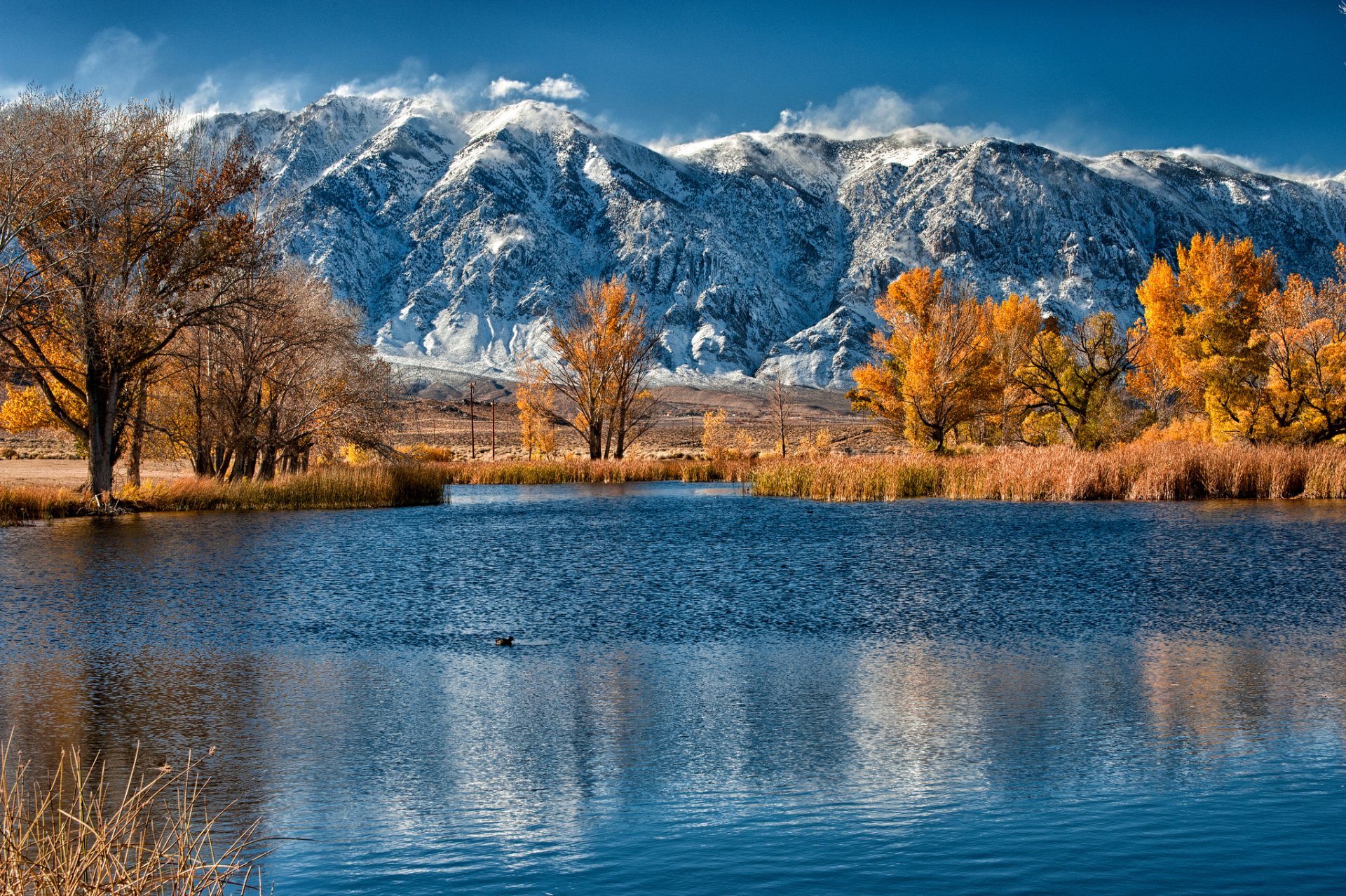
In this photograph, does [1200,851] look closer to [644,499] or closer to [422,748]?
[422,748]

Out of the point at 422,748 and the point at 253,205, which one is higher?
the point at 253,205

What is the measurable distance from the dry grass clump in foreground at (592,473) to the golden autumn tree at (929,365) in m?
7.99

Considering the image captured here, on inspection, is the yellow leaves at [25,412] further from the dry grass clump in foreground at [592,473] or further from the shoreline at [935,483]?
the dry grass clump in foreground at [592,473]

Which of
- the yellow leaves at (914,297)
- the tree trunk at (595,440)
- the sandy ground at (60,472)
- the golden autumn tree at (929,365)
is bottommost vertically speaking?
the sandy ground at (60,472)

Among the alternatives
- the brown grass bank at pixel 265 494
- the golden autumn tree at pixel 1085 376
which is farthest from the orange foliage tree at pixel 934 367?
the brown grass bank at pixel 265 494

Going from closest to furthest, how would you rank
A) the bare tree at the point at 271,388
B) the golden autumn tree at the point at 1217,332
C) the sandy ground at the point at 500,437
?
the bare tree at the point at 271,388, the golden autumn tree at the point at 1217,332, the sandy ground at the point at 500,437

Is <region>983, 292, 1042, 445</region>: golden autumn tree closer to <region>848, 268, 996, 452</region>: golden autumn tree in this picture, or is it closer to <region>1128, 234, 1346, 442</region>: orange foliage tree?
<region>848, 268, 996, 452</region>: golden autumn tree

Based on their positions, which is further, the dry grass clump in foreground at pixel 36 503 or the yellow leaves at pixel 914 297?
the yellow leaves at pixel 914 297

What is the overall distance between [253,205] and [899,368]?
1259 inches

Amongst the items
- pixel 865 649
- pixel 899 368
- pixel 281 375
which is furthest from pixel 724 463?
pixel 865 649

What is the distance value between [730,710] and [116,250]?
27905mm

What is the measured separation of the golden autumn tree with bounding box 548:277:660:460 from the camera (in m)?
58.6

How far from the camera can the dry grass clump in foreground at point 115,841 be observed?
14.2ft

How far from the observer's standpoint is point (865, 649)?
1254 centimetres
